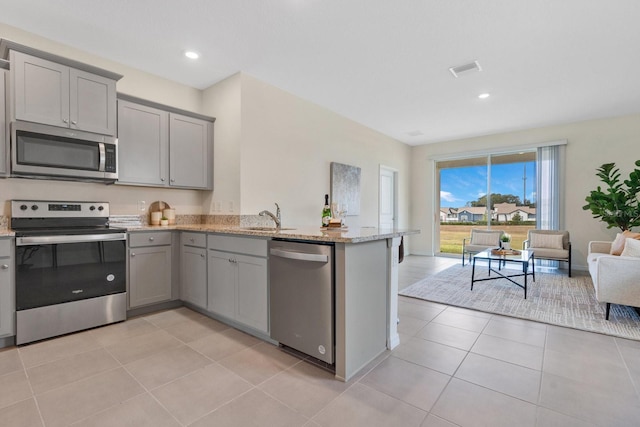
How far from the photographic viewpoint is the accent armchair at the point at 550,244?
4.82m

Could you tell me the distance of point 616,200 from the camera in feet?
15.0

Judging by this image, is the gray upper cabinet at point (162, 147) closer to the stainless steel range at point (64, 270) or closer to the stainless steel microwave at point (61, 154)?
the stainless steel microwave at point (61, 154)

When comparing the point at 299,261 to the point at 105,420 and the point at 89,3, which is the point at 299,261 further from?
the point at 89,3

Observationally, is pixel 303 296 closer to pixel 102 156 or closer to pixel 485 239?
pixel 102 156

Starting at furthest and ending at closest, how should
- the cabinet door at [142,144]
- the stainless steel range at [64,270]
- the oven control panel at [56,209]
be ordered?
1. the cabinet door at [142,144]
2. the oven control panel at [56,209]
3. the stainless steel range at [64,270]

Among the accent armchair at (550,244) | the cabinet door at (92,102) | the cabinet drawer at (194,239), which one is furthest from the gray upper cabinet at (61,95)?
the accent armchair at (550,244)

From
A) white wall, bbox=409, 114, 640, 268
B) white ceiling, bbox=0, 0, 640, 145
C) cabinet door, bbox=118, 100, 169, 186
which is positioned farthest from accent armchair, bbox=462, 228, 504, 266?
cabinet door, bbox=118, 100, 169, 186

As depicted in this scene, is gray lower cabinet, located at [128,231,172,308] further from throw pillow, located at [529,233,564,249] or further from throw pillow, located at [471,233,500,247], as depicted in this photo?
throw pillow, located at [529,233,564,249]

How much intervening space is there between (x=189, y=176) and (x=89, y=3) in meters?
1.74

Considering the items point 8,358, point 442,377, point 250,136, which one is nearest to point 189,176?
point 250,136

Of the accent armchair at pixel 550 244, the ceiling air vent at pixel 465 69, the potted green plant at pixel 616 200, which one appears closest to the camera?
the ceiling air vent at pixel 465 69

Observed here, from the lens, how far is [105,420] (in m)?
1.51

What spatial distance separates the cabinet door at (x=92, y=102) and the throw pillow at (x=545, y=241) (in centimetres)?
636

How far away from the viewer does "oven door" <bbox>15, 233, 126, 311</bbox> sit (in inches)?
92.4
